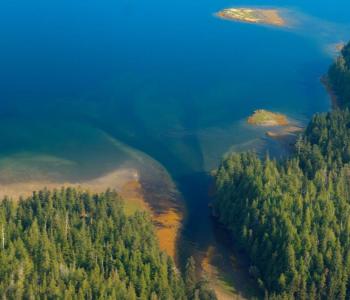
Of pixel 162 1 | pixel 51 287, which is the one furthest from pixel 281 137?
pixel 162 1

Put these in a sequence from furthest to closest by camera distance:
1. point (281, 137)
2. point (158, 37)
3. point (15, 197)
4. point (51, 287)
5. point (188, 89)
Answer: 1. point (158, 37)
2. point (188, 89)
3. point (281, 137)
4. point (15, 197)
5. point (51, 287)

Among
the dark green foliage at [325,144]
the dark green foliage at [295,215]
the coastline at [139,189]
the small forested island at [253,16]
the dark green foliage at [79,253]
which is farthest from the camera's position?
the small forested island at [253,16]

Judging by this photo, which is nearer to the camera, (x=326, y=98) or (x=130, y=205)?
(x=130, y=205)

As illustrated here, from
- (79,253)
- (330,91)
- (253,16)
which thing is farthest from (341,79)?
(79,253)

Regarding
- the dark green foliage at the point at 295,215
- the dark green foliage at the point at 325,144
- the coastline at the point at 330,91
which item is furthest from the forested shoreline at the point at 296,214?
the coastline at the point at 330,91

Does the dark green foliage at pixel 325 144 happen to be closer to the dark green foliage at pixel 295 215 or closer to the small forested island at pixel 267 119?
the dark green foliage at pixel 295 215

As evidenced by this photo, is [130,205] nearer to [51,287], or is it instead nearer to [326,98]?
[51,287]
